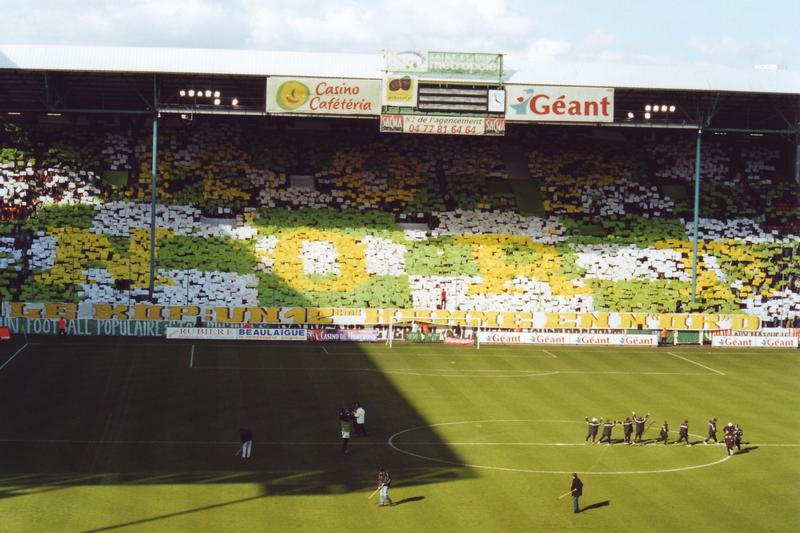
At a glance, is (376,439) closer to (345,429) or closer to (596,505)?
(345,429)

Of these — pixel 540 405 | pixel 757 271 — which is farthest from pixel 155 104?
pixel 757 271

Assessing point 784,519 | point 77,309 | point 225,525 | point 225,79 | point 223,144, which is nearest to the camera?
point 225,525

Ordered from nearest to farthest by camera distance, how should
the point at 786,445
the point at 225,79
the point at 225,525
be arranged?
the point at 225,525, the point at 786,445, the point at 225,79

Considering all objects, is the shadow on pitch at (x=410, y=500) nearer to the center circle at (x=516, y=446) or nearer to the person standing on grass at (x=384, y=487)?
the person standing on grass at (x=384, y=487)

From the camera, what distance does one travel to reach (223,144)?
3194 inches

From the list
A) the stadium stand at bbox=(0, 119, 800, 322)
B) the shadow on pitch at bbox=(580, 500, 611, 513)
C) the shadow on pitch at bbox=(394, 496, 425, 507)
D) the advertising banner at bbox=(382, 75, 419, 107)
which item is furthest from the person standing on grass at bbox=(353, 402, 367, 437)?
the advertising banner at bbox=(382, 75, 419, 107)

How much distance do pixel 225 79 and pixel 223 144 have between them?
22.6 ft

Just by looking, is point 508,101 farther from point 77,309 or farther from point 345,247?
point 77,309

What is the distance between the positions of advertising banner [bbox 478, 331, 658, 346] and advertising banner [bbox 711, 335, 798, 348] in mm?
4320

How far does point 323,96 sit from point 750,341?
30.7 m

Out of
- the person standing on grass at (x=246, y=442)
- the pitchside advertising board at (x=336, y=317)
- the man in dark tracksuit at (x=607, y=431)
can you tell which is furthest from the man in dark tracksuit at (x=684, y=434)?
the pitchside advertising board at (x=336, y=317)

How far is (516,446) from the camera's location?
45.4 metres

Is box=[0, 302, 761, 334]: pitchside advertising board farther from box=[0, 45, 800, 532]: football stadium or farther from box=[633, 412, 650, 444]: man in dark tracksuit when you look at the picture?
box=[633, 412, 650, 444]: man in dark tracksuit

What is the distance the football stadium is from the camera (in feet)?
166
